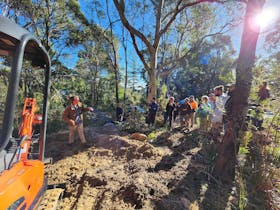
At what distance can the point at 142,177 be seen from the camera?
3.20 m

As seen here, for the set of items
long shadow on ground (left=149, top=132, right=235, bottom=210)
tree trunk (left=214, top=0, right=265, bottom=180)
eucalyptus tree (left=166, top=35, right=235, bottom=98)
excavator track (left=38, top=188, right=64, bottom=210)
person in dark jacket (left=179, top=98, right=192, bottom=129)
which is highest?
eucalyptus tree (left=166, top=35, right=235, bottom=98)

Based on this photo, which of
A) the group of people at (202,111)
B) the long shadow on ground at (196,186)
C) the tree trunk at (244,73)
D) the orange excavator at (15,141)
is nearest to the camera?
the orange excavator at (15,141)

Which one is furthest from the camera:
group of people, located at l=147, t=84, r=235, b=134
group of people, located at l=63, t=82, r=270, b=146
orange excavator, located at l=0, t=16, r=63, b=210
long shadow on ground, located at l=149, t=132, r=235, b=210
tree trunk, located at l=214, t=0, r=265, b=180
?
group of people, located at l=147, t=84, r=235, b=134

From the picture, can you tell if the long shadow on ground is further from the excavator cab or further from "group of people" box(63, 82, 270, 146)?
the excavator cab

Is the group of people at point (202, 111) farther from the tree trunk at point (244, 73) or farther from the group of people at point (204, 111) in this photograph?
the tree trunk at point (244, 73)

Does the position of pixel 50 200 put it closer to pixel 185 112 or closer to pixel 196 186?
pixel 196 186

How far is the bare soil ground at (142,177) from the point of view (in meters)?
2.72

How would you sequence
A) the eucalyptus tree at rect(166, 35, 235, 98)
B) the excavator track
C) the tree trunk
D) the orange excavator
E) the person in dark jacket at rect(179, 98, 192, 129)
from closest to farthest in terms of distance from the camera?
the orange excavator
the excavator track
the tree trunk
the person in dark jacket at rect(179, 98, 192, 129)
the eucalyptus tree at rect(166, 35, 235, 98)

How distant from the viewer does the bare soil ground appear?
2719mm

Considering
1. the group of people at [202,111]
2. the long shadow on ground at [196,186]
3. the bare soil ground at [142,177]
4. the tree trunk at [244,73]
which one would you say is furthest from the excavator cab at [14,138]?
the group of people at [202,111]

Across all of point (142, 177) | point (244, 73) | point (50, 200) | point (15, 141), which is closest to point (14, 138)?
point (15, 141)

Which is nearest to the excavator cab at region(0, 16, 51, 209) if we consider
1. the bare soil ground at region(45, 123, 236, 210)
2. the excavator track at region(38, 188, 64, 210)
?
the excavator track at region(38, 188, 64, 210)

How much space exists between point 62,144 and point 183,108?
433cm

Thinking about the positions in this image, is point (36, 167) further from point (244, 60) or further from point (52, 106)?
point (52, 106)
